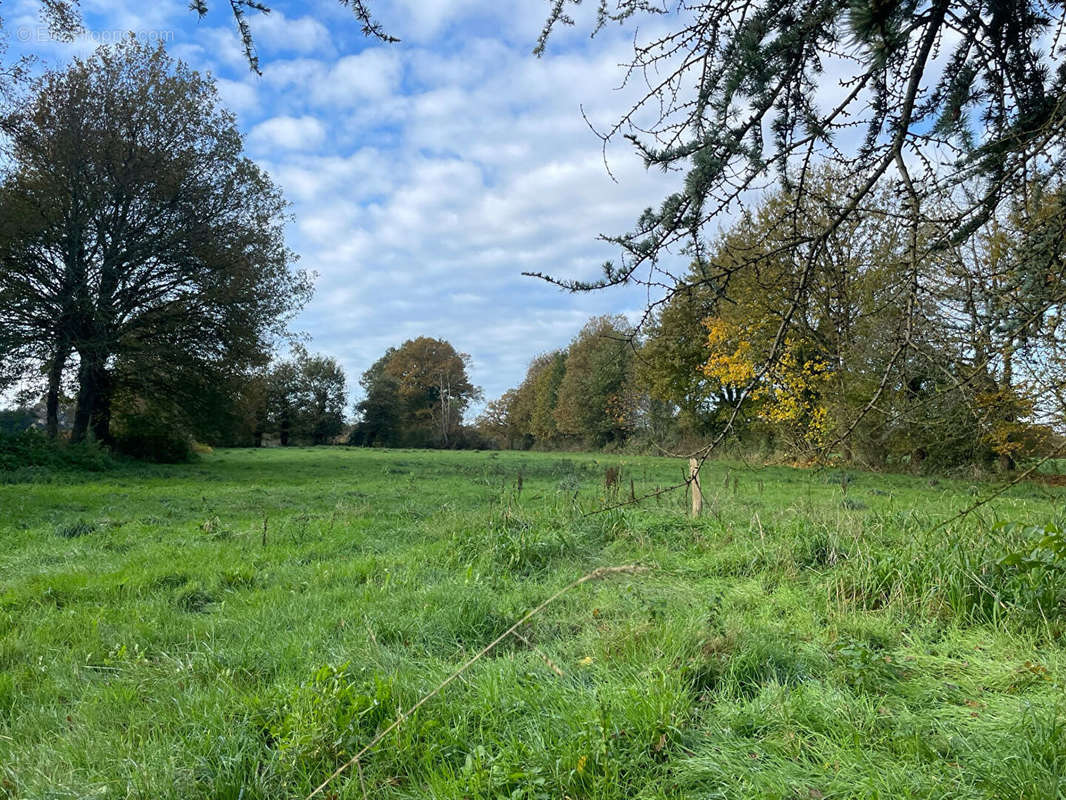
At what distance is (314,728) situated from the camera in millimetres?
2363

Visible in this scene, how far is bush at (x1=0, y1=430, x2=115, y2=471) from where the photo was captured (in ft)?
49.0

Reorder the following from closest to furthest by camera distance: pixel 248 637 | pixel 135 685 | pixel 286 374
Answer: pixel 135 685, pixel 248 637, pixel 286 374

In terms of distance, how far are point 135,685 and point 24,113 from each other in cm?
2058

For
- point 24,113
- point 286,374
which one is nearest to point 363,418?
point 286,374

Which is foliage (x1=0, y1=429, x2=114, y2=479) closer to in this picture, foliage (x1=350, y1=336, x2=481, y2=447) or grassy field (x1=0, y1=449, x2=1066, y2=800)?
grassy field (x1=0, y1=449, x2=1066, y2=800)

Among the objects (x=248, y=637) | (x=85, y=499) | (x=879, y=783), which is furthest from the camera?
(x=85, y=499)

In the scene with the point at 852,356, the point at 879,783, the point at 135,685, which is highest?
the point at 852,356

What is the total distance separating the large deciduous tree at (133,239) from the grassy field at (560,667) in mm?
14006

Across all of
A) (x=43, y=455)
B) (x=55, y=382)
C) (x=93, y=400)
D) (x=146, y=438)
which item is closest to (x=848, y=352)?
(x=43, y=455)

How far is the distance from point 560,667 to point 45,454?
1865cm

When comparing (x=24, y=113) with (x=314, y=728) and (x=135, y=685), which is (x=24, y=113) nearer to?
(x=135, y=685)

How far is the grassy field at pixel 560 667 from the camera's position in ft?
7.13

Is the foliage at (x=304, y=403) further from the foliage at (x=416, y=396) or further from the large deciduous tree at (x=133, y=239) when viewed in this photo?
the large deciduous tree at (x=133, y=239)

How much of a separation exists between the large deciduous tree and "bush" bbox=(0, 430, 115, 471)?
1.45 metres
